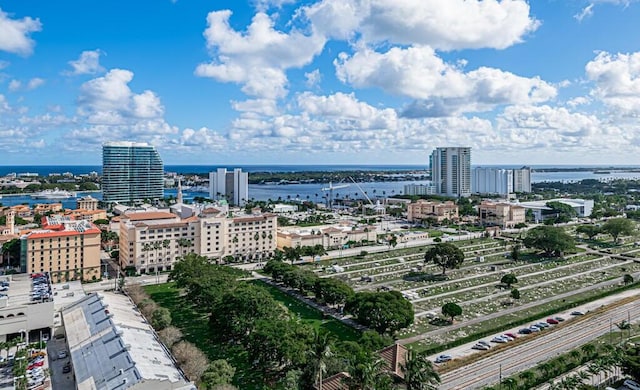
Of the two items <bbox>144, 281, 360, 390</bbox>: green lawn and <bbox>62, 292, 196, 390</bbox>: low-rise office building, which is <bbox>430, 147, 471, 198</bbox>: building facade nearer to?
<bbox>144, 281, 360, 390</bbox>: green lawn

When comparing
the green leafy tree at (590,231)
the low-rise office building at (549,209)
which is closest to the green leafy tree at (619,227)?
the green leafy tree at (590,231)

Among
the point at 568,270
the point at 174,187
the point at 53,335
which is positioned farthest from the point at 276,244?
the point at 174,187

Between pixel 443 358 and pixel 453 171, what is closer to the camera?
pixel 443 358

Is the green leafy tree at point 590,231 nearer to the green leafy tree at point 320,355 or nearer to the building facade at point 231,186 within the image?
the green leafy tree at point 320,355

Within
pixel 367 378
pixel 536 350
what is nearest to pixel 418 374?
pixel 367 378

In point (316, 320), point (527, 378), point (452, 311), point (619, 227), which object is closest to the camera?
point (527, 378)

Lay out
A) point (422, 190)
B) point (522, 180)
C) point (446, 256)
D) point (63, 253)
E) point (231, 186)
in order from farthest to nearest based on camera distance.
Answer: point (522, 180), point (422, 190), point (231, 186), point (446, 256), point (63, 253)

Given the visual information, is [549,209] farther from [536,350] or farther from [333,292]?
[333,292]

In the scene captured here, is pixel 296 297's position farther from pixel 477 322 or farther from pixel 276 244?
pixel 276 244
